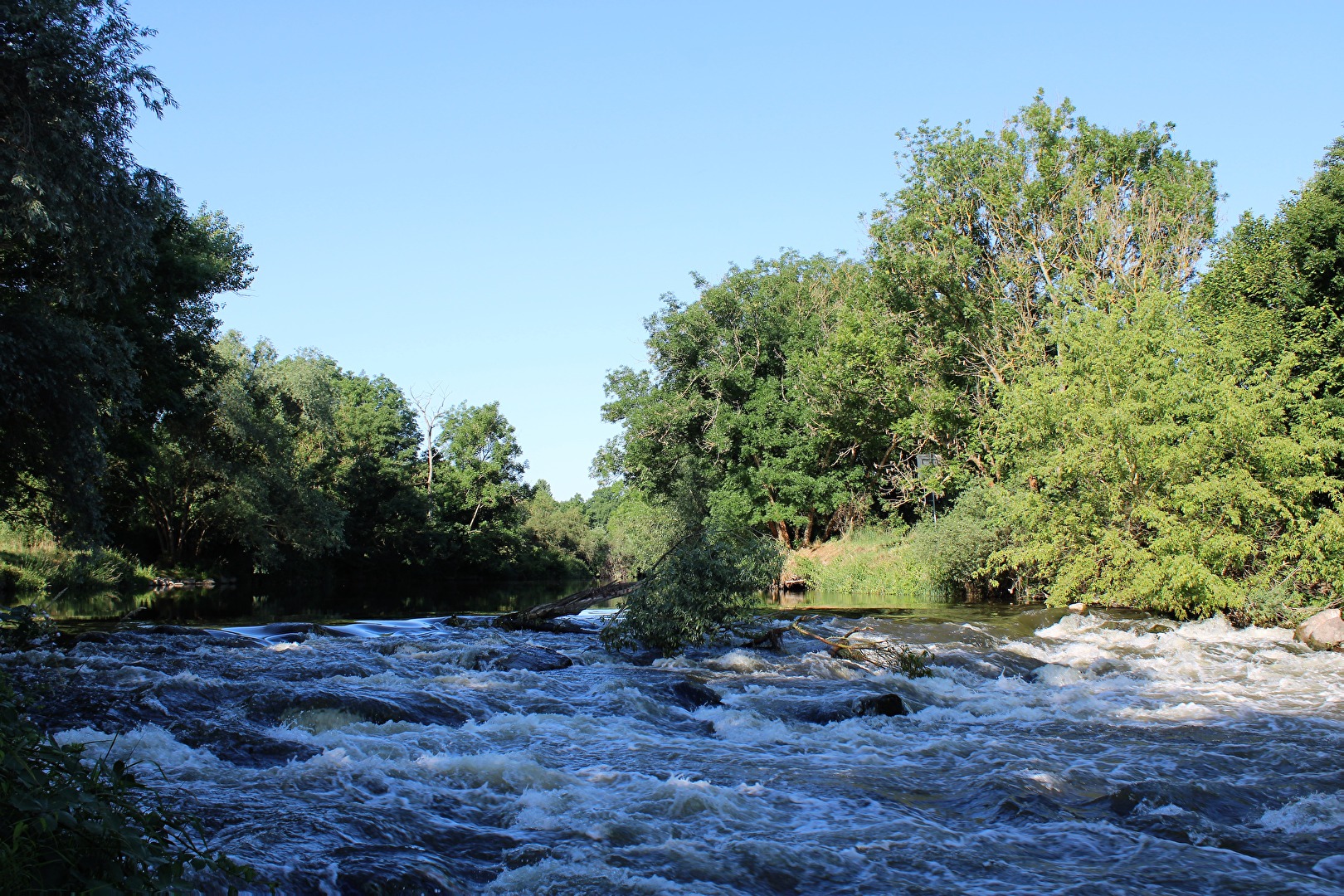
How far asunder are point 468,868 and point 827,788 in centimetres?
304

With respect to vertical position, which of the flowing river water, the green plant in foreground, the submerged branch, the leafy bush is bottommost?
the flowing river water

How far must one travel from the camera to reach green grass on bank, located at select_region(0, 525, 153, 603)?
81.0 feet

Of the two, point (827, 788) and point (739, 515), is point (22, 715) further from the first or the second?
point (739, 515)

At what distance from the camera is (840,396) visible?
3606 centimetres

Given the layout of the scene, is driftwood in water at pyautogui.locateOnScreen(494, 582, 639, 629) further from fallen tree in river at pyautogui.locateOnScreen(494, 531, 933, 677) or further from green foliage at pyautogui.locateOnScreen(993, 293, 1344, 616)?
green foliage at pyautogui.locateOnScreen(993, 293, 1344, 616)

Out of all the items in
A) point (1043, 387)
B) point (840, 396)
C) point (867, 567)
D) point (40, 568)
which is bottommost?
point (40, 568)

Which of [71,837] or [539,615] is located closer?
[71,837]

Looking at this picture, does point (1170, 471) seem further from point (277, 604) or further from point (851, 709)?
point (277, 604)

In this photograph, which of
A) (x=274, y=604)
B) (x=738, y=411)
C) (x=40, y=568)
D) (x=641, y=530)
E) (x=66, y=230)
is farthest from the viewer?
(x=738, y=411)

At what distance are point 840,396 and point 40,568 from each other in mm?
27177

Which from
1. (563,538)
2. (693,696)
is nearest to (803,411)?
(563,538)

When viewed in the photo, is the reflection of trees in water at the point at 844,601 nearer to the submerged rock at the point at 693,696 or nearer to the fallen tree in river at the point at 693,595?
the fallen tree in river at the point at 693,595

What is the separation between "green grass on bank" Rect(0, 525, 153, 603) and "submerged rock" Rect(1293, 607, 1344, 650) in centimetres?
2737

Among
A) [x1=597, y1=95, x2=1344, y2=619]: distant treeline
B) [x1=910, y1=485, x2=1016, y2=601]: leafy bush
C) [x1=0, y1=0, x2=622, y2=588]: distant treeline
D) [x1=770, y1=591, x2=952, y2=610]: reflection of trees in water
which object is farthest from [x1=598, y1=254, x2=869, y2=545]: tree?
[x1=910, y1=485, x2=1016, y2=601]: leafy bush
